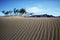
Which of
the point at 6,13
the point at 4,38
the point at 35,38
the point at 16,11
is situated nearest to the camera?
the point at 35,38

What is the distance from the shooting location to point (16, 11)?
60219 mm

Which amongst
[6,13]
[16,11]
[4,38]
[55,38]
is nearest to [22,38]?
[4,38]

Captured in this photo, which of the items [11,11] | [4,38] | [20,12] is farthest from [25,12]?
[4,38]

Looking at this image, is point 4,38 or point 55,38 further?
point 4,38

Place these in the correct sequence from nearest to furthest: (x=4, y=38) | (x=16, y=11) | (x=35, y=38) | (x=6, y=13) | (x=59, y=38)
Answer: (x=59, y=38), (x=35, y=38), (x=4, y=38), (x=16, y=11), (x=6, y=13)

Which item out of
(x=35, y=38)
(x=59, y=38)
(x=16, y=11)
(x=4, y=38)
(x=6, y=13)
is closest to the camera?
(x=59, y=38)

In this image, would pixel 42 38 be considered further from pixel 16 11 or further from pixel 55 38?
pixel 16 11

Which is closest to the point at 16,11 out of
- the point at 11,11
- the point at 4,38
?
the point at 11,11

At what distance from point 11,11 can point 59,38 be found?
57627 millimetres

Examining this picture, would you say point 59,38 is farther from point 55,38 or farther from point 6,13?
point 6,13

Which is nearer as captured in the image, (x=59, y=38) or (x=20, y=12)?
(x=59, y=38)

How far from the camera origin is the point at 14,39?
656 cm

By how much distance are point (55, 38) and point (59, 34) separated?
635mm

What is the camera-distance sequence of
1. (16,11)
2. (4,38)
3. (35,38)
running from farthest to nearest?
(16,11) < (4,38) < (35,38)
